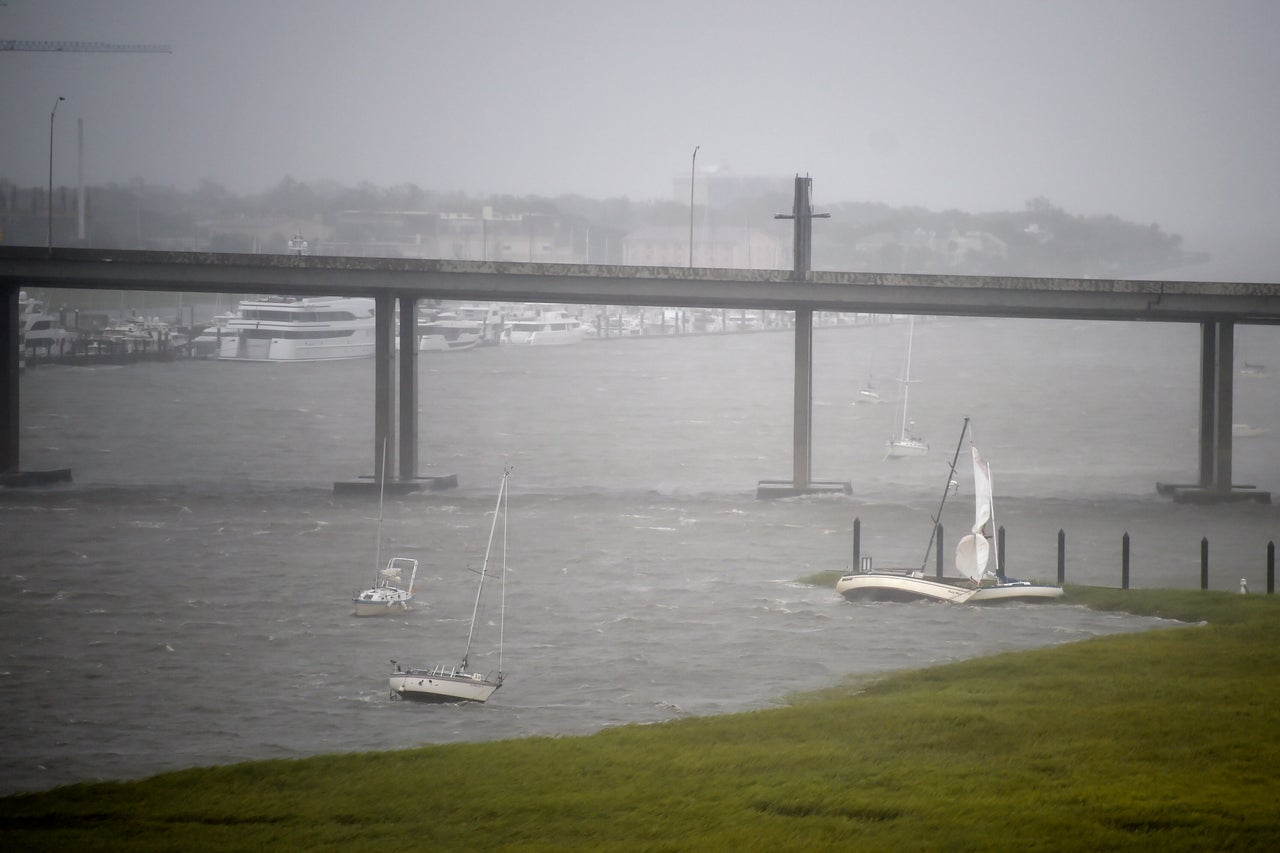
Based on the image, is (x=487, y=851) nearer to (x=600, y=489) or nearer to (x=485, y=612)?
(x=485, y=612)

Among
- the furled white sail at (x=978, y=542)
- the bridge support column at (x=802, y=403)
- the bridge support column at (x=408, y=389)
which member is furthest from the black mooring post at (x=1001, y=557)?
the bridge support column at (x=408, y=389)

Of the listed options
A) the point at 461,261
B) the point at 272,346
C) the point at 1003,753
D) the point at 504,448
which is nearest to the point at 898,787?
the point at 1003,753

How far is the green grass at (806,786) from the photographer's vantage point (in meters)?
19.7

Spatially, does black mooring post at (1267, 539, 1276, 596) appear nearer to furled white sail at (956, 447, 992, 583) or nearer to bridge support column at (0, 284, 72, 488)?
furled white sail at (956, 447, 992, 583)

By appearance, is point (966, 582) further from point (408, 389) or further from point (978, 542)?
point (408, 389)

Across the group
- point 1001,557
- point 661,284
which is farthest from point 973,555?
point 661,284

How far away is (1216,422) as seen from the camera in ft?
229

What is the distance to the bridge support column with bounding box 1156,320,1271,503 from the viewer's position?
7025cm

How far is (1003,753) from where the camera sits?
23.5 metres

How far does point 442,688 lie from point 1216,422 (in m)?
47.2

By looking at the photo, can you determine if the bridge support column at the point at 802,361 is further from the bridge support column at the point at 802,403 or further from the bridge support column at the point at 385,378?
the bridge support column at the point at 385,378

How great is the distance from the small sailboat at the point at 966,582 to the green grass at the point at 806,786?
14.6 meters

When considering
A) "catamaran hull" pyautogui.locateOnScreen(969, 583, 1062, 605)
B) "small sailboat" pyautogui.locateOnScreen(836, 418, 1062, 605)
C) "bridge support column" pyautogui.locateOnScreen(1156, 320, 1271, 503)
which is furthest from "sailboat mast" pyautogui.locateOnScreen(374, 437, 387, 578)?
"bridge support column" pyautogui.locateOnScreen(1156, 320, 1271, 503)

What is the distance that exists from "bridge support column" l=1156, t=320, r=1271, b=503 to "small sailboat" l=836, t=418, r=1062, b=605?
2861cm
